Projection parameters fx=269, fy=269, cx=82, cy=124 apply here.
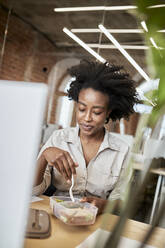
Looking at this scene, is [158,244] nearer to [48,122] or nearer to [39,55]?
[48,122]

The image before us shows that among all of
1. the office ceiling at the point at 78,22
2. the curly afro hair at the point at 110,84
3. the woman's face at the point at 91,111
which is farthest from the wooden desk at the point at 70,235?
the office ceiling at the point at 78,22

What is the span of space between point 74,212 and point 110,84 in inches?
38.4

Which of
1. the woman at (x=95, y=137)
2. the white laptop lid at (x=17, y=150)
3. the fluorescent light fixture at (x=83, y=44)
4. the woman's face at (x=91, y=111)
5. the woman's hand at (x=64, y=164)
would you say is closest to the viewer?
the white laptop lid at (x=17, y=150)

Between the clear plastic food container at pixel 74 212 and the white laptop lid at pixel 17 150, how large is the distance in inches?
17.8

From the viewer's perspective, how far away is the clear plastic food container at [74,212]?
2.56ft

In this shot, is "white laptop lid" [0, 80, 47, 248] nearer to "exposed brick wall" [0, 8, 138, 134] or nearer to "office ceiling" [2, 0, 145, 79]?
"office ceiling" [2, 0, 145, 79]

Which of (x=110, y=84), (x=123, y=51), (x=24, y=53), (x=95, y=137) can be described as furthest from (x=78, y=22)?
(x=95, y=137)

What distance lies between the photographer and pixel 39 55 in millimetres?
4711

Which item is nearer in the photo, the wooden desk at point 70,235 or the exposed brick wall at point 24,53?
the wooden desk at point 70,235

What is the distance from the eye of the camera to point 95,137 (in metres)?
1.61

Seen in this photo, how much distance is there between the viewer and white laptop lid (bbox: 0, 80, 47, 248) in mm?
333

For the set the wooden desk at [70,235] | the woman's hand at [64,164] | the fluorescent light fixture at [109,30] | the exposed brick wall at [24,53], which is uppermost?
the fluorescent light fixture at [109,30]

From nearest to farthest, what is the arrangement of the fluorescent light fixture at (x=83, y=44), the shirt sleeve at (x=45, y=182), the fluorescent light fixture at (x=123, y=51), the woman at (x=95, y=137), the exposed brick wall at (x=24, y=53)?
the shirt sleeve at (x=45, y=182)
the woman at (x=95, y=137)
the fluorescent light fixture at (x=123, y=51)
the fluorescent light fixture at (x=83, y=44)
the exposed brick wall at (x=24, y=53)

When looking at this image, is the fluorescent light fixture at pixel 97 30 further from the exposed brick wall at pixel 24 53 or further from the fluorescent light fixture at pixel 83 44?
the exposed brick wall at pixel 24 53
